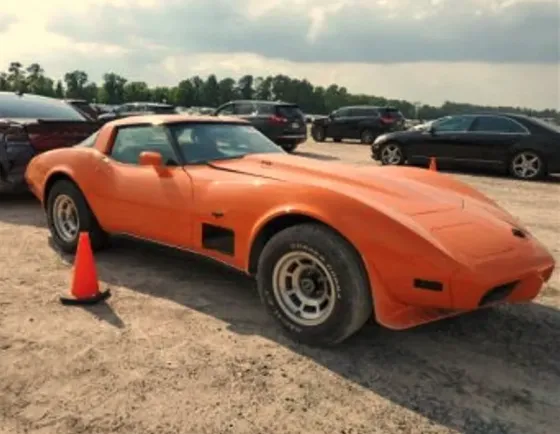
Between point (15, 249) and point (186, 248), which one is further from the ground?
point (186, 248)

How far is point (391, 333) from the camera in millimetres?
3994

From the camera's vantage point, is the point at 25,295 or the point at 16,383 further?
the point at 25,295

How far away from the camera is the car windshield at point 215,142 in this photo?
480 cm

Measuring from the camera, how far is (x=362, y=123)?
933 inches

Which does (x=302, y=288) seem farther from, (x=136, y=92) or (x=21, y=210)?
(x=136, y=92)

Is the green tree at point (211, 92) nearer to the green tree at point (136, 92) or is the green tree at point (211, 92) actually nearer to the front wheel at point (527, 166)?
the green tree at point (136, 92)

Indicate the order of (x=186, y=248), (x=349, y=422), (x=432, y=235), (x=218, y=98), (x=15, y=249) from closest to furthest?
(x=349, y=422)
(x=432, y=235)
(x=186, y=248)
(x=15, y=249)
(x=218, y=98)

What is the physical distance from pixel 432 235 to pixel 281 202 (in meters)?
0.99

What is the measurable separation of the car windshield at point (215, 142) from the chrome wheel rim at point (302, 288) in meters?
1.35

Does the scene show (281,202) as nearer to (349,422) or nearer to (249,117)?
(349,422)

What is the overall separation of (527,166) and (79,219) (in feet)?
32.3

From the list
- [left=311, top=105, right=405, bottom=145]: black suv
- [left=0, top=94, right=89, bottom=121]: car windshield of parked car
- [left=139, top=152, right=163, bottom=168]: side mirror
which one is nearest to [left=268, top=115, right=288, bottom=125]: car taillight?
[left=311, top=105, right=405, bottom=145]: black suv

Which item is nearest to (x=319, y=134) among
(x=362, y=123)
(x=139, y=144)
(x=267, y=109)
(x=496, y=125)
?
(x=362, y=123)

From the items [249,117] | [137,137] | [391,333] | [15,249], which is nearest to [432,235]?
[391,333]
